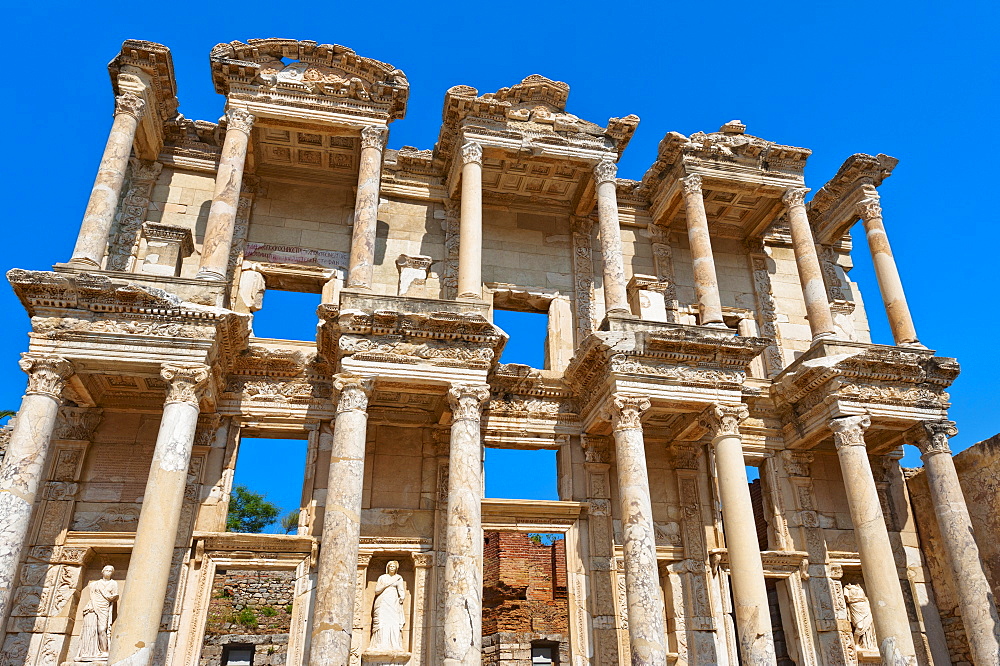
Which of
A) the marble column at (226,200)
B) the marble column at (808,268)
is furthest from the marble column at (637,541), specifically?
the marble column at (226,200)

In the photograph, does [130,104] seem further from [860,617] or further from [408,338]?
[860,617]

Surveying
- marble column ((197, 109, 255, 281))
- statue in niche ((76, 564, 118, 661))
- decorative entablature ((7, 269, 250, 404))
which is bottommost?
statue in niche ((76, 564, 118, 661))

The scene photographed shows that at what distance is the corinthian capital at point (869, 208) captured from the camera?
18844 mm

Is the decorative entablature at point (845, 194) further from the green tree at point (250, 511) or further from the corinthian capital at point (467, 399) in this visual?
the green tree at point (250, 511)

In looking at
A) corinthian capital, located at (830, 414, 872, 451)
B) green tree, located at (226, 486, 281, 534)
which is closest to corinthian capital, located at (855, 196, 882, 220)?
corinthian capital, located at (830, 414, 872, 451)

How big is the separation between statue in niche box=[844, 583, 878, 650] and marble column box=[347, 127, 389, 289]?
467 inches

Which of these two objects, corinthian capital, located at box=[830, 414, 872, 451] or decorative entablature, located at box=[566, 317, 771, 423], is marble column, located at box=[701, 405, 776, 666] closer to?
decorative entablature, located at box=[566, 317, 771, 423]

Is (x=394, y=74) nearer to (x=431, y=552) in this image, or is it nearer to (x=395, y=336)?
(x=395, y=336)

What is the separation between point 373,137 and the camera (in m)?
16.4

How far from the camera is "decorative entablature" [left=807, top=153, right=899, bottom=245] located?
19.2 meters

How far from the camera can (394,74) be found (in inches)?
666

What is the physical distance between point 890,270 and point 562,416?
8.87 metres

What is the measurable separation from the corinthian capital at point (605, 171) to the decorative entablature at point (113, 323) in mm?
8814

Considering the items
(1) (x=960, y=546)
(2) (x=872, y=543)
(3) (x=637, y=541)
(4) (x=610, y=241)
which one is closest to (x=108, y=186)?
(4) (x=610, y=241)
